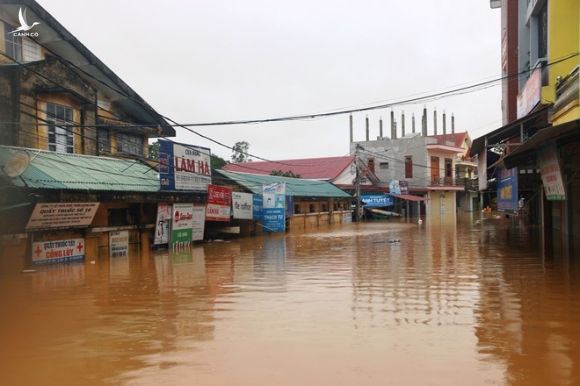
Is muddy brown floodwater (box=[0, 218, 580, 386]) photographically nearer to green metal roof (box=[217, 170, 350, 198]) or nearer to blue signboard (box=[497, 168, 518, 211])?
blue signboard (box=[497, 168, 518, 211])

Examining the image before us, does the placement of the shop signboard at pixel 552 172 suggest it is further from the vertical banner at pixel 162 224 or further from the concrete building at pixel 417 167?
the concrete building at pixel 417 167

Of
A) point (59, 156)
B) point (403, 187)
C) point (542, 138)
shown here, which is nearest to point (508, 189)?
point (542, 138)

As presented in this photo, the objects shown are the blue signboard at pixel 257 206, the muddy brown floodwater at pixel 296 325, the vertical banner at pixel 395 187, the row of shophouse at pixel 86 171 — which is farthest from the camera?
the vertical banner at pixel 395 187

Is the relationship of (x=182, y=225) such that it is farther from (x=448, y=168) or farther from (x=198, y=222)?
(x=448, y=168)

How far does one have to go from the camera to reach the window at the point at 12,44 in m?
18.6

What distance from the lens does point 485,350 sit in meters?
6.25

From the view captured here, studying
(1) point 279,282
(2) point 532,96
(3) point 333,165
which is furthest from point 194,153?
(3) point 333,165

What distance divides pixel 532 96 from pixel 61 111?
57.4 feet

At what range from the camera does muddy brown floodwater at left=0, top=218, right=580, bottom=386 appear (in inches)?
222

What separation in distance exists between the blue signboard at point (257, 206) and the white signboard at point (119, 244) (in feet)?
33.9

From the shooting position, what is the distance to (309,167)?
50906 mm

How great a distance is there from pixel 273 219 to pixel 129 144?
9107mm

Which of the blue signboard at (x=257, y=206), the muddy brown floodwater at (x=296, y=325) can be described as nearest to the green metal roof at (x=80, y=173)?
the muddy brown floodwater at (x=296, y=325)

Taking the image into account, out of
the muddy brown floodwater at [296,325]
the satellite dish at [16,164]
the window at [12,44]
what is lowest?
the muddy brown floodwater at [296,325]
